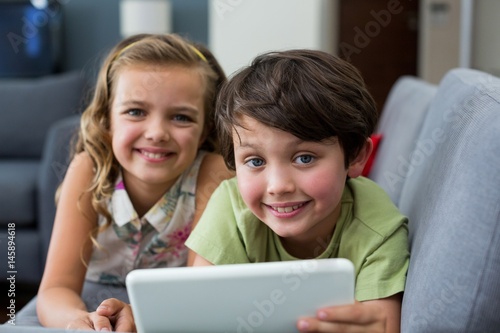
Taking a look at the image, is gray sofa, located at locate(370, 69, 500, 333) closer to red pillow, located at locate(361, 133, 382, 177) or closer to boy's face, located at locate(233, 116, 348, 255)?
boy's face, located at locate(233, 116, 348, 255)

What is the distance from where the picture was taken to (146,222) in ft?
5.42

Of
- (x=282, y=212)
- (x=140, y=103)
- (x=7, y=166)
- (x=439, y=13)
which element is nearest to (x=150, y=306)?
(x=282, y=212)

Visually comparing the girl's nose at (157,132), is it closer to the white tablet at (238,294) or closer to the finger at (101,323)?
the finger at (101,323)

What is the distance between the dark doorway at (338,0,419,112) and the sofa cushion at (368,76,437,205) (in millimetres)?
3707

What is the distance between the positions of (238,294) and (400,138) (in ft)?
4.20

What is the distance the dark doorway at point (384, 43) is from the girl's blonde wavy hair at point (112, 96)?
4663 millimetres

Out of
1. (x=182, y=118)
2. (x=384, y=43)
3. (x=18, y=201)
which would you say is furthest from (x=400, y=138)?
(x=384, y=43)

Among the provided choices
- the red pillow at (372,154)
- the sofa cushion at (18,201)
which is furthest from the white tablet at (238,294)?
the sofa cushion at (18,201)

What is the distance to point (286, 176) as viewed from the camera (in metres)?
1.09

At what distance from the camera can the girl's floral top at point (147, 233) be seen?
162cm

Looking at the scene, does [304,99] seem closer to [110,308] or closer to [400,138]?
[110,308]

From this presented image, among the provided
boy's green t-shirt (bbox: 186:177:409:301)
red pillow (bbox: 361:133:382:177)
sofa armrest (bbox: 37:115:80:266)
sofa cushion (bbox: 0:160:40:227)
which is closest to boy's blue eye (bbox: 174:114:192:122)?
boy's green t-shirt (bbox: 186:177:409:301)

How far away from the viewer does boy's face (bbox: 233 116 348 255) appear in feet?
Answer: 3.60

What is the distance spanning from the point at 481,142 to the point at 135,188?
88 centimetres
